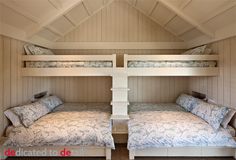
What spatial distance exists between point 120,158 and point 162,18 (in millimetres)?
2692

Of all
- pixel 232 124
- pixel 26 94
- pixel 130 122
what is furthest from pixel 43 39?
pixel 232 124

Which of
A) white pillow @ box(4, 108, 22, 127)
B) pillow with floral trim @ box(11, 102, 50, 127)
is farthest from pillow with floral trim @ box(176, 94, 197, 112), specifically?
white pillow @ box(4, 108, 22, 127)

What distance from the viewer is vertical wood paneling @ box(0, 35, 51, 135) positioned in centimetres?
241

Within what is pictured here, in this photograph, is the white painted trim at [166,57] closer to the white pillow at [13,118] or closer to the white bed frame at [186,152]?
the white bed frame at [186,152]

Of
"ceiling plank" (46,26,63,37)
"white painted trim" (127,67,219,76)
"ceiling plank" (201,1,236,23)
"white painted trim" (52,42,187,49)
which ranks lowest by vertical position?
"white painted trim" (127,67,219,76)

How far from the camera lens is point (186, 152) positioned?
93.0 inches

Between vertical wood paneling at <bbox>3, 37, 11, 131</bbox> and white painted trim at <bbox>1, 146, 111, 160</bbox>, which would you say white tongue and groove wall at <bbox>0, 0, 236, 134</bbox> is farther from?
white painted trim at <bbox>1, 146, 111, 160</bbox>

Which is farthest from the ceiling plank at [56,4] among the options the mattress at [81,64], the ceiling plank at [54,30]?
the mattress at [81,64]

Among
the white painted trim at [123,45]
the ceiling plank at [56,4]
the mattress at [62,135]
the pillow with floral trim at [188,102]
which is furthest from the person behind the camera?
the white painted trim at [123,45]

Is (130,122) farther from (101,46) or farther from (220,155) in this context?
(101,46)

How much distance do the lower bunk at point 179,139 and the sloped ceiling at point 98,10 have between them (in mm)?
1308

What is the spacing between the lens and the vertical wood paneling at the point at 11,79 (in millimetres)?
2406

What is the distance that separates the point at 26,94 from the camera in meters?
3.02

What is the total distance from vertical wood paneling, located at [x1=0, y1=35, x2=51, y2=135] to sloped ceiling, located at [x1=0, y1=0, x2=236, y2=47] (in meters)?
0.17
